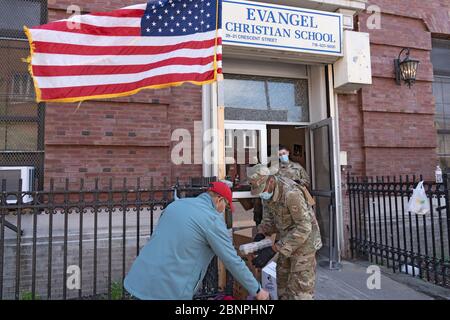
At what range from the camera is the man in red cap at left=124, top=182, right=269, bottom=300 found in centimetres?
225

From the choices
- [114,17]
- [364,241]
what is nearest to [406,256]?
[364,241]

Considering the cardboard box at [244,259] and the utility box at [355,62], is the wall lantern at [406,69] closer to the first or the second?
the utility box at [355,62]

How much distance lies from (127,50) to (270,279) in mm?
2918

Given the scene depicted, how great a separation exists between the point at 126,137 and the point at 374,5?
222 inches

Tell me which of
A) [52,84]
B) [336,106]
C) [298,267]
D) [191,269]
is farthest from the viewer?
[336,106]

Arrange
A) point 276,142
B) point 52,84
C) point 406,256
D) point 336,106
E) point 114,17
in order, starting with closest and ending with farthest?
1. point 52,84
2. point 114,17
3. point 406,256
4. point 336,106
5. point 276,142

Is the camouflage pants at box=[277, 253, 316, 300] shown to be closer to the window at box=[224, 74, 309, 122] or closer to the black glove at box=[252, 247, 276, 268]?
the black glove at box=[252, 247, 276, 268]

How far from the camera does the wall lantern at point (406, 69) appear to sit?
6.60 metres

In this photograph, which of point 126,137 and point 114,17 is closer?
point 114,17

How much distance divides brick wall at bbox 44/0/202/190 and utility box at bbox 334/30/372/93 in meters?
2.93

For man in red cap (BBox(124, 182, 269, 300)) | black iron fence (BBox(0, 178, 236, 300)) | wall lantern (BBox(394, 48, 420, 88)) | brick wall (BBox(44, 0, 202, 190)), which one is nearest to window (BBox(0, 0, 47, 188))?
brick wall (BBox(44, 0, 202, 190))

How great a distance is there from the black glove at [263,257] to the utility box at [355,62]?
399 centimetres
